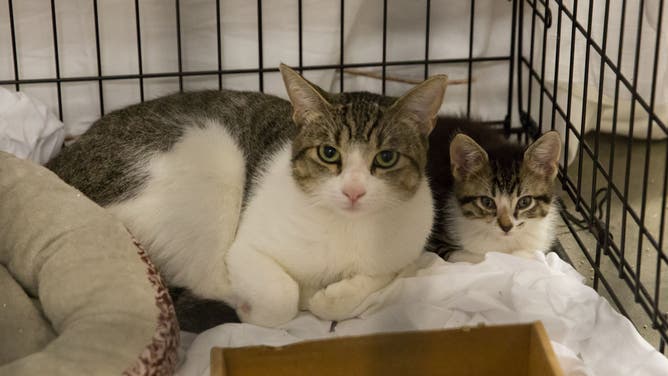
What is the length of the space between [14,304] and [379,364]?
0.75 m

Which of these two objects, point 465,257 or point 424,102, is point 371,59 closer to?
point 465,257

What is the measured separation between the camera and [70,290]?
6.27 ft

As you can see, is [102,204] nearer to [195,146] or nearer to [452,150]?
[195,146]

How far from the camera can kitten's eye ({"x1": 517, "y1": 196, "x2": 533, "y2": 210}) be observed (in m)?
2.29

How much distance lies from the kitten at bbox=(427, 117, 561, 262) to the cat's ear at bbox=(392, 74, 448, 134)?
0.23 meters

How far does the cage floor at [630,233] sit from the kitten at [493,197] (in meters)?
0.14

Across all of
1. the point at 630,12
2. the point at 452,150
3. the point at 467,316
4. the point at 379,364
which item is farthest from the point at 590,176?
the point at 379,364

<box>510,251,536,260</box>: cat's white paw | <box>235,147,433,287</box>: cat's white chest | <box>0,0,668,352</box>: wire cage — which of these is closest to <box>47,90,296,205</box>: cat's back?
<box>235,147,433,287</box>: cat's white chest

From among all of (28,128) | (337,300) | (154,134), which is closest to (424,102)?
(337,300)

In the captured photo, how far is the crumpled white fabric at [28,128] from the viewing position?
2584 millimetres

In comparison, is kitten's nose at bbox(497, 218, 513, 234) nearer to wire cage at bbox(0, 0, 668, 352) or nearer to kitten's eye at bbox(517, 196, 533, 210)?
kitten's eye at bbox(517, 196, 533, 210)

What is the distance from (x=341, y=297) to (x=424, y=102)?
17.9 inches

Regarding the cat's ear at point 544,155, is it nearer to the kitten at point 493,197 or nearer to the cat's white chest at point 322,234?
the kitten at point 493,197

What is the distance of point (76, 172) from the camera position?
221 centimetres
